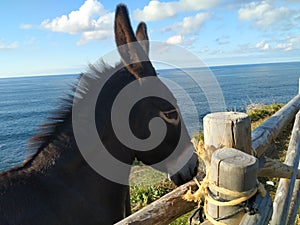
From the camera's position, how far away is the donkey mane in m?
2.11

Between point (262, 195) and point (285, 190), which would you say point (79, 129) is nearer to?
point (262, 195)

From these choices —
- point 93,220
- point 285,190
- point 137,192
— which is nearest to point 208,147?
point 93,220

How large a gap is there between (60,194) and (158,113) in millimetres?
981

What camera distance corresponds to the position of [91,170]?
7.02 feet

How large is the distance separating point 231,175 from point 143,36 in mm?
1679

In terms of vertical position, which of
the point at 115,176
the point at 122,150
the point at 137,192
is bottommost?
the point at 137,192

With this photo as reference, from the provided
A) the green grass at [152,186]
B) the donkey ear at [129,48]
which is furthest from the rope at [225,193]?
the green grass at [152,186]

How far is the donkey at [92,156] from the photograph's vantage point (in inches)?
75.4

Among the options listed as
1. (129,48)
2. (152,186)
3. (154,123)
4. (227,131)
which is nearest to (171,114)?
(154,123)

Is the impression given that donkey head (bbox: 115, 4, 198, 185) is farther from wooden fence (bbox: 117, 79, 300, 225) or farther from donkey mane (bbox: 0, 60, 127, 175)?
wooden fence (bbox: 117, 79, 300, 225)

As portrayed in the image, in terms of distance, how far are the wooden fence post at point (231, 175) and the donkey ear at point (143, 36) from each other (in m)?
1.34

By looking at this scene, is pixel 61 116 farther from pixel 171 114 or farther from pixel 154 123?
pixel 171 114

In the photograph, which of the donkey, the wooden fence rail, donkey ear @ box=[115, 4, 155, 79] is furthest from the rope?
the wooden fence rail

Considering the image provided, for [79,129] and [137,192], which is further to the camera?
[137,192]
